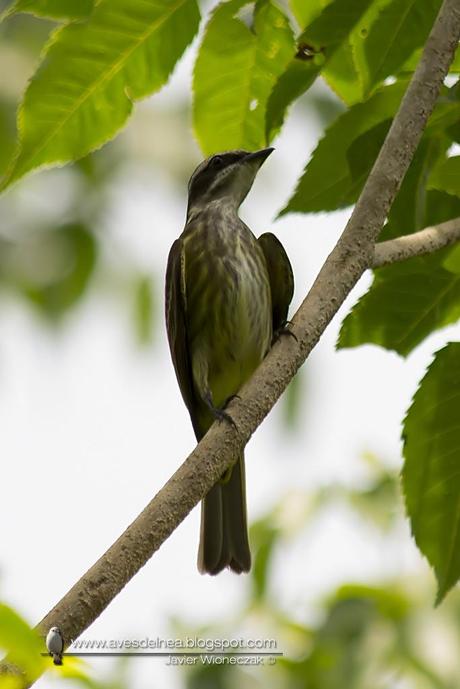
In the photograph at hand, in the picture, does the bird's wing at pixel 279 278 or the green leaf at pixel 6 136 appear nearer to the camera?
the bird's wing at pixel 279 278

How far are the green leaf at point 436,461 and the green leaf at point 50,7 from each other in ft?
4.26

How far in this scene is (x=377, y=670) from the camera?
4262 mm

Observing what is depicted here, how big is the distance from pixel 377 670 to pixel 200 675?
0.76 meters

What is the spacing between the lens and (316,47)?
2865 mm

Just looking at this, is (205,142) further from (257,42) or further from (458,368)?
(458,368)

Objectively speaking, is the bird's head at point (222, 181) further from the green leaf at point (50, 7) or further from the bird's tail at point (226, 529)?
the green leaf at point (50, 7)

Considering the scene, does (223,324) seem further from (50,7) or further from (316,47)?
(50,7)

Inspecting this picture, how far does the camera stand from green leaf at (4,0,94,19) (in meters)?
2.77

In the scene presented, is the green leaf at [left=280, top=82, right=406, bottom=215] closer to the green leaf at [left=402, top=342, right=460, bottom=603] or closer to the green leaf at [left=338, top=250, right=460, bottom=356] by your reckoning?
the green leaf at [left=338, top=250, right=460, bottom=356]

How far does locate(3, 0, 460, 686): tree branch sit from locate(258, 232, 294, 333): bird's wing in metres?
2.08

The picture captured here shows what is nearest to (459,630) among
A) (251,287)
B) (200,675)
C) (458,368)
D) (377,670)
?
(377,670)

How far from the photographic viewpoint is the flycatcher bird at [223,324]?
4.57 metres

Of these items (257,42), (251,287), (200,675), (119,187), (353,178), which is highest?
(119,187)

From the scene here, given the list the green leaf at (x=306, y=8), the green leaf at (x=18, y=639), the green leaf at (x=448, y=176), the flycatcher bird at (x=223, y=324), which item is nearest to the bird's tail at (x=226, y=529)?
the flycatcher bird at (x=223, y=324)
